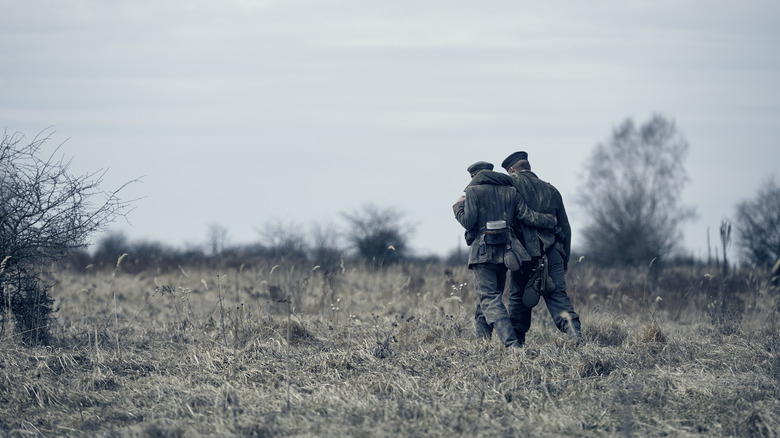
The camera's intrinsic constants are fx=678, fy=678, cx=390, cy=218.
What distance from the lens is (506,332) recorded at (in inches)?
225

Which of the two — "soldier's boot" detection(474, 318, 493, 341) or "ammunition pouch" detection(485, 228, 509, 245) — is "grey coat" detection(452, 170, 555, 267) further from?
"soldier's boot" detection(474, 318, 493, 341)

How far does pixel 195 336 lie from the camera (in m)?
6.64

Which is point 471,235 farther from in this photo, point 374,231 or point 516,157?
point 374,231

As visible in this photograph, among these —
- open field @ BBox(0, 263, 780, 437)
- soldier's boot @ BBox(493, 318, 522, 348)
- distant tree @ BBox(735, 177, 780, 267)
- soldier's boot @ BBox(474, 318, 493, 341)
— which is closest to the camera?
open field @ BBox(0, 263, 780, 437)

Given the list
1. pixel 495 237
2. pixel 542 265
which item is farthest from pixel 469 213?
pixel 542 265

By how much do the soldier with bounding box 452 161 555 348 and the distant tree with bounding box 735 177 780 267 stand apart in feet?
46.3

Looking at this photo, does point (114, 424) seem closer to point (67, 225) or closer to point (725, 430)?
point (67, 225)

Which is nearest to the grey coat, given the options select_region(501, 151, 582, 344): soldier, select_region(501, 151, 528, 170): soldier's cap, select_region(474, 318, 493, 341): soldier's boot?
select_region(501, 151, 582, 344): soldier

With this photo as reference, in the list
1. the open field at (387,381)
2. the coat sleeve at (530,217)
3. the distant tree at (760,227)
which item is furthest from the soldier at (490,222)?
the distant tree at (760,227)

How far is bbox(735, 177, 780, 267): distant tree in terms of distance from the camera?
2020 centimetres

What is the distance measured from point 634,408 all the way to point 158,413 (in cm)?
298

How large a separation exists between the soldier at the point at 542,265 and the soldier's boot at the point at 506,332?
366 millimetres

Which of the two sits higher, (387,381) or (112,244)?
(112,244)

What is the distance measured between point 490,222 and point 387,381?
1.91 metres
